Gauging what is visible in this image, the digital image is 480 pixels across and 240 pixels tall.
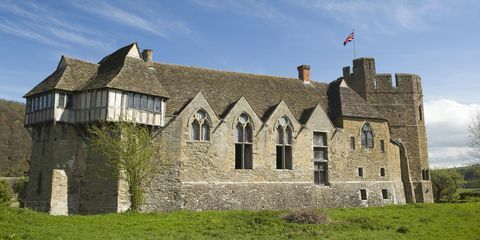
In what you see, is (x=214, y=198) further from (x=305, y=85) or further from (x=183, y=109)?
(x=305, y=85)

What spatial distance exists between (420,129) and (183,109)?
932 inches

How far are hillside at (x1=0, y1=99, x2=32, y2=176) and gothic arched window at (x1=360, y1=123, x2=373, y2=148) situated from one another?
2333 inches

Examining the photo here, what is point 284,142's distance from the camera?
32.9 meters

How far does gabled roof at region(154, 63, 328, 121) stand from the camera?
31531 millimetres

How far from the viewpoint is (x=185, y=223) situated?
20.2m

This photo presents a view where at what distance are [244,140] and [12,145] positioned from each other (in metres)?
65.5

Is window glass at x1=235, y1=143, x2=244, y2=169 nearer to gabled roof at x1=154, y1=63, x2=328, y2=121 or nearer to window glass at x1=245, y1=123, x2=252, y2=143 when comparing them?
window glass at x1=245, y1=123, x2=252, y2=143

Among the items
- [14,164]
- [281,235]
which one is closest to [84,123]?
[281,235]

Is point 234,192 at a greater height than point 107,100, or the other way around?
point 107,100

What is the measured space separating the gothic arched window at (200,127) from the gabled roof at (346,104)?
12.3 m

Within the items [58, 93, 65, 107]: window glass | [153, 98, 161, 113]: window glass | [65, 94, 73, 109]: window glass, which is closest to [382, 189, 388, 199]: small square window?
[153, 98, 161, 113]: window glass

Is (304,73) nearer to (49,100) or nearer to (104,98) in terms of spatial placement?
(104,98)

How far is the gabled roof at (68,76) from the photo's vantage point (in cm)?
2736

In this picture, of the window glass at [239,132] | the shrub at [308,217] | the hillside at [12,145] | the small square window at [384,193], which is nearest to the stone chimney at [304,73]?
the window glass at [239,132]
